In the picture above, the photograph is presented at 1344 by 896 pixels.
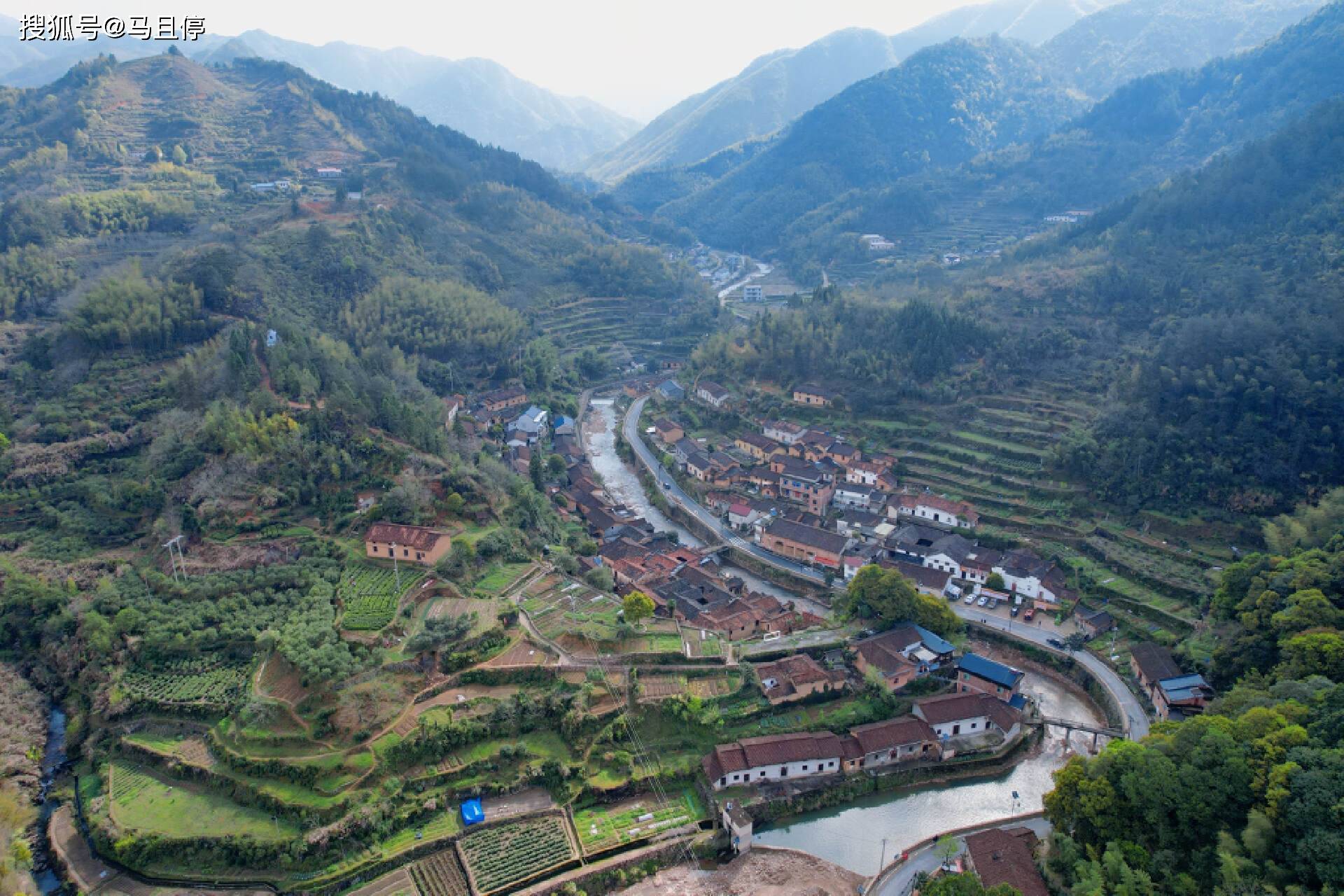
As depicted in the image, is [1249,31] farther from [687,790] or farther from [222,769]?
[222,769]

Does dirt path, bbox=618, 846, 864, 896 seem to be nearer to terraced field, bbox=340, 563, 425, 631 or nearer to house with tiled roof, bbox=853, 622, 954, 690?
house with tiled roof, bbox=853, 622, 954, 690

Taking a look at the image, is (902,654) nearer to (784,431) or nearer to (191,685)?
(784,431)

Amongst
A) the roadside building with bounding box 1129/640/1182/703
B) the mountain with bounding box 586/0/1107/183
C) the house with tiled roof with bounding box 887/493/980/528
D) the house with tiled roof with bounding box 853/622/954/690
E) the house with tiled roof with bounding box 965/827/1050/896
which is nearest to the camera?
the house with tiled roof with bounding box 965/827/1050/896

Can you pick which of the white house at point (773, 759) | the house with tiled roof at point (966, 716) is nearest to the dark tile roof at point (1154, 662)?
the house with tiled roof at point (966, 716)

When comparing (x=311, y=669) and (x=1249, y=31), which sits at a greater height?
(x=1249, y=31)

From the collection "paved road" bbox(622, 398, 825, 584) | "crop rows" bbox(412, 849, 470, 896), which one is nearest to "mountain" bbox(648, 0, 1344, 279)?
"paved road" bbox(622, 398, 825, 584)

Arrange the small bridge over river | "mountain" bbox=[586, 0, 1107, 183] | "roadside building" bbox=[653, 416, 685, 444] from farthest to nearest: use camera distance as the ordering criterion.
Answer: "mountain" bbox=[586, 0, 1107, 183] → "roadside building" bbox=[653, 416, 685, 444] → the small bridge over river

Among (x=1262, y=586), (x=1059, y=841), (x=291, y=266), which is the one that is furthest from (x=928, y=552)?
(x=291, y=266)
